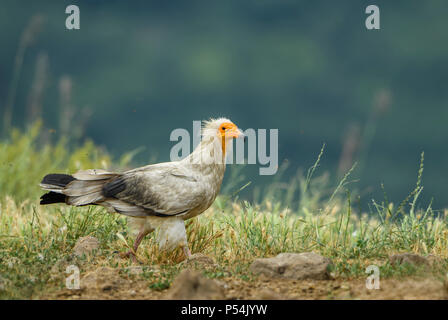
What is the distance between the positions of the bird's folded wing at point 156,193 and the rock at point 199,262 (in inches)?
18.5

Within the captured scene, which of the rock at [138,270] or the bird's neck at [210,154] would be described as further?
the bird's neck at [210,154]

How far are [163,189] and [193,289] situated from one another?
1.65 metres

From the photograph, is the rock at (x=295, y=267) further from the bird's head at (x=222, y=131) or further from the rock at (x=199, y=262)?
the bird's head at (x=222, y=131)

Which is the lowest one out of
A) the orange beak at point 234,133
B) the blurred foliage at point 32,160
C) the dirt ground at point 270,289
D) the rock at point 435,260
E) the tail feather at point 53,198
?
the dirt ground at point 270,289

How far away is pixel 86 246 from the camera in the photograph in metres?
5.53

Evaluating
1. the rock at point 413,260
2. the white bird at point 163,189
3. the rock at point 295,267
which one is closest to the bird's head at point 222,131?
the white bird at point 163,189

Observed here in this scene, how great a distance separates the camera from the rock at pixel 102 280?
436 cm

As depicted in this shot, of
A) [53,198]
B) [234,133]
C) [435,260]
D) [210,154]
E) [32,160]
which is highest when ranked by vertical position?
[234,133]

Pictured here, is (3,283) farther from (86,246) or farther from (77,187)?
(77,187)

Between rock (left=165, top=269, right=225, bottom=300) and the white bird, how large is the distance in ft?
4.38

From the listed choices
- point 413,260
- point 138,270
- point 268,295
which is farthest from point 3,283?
point 413,260

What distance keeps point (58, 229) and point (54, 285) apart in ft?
5.18
